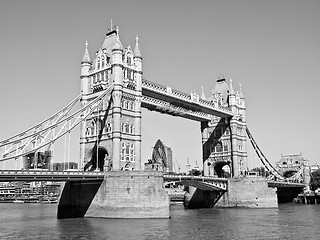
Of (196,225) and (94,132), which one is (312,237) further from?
(94,132)

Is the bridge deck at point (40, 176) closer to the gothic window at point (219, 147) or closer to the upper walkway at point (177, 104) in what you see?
the upper walkway at point (177, 104)

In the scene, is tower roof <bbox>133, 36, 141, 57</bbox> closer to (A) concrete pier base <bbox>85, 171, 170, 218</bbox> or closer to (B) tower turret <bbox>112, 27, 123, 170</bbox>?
(B) tower turret <bbox>112, 27, 123, 170</bbox>

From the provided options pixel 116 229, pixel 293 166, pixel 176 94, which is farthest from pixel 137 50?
pixel 293 166

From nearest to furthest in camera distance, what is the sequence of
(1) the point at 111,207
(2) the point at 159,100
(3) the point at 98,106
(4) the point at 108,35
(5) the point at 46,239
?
(5) the point at 46,239 < (1) the point at 111,207 < (3) the point at 98,106 < (4) the point at 108,35 < (2) the point at 159,100

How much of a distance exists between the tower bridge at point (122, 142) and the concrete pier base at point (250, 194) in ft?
0.59

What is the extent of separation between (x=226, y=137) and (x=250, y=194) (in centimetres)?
1697

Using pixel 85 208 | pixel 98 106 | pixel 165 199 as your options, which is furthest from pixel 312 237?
pixel 98 106

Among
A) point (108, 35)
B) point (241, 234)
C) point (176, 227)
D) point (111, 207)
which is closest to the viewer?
point (241, 234)

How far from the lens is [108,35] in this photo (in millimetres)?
63312

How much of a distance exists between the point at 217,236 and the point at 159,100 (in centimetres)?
3607

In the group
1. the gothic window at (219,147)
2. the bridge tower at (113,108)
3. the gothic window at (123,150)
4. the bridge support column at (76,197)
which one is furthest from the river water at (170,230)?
the gothic window at (219,147)

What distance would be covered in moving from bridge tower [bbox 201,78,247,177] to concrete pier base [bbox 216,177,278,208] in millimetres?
9898

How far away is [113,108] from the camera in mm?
56188

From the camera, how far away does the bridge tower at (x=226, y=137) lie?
83.9 meters
